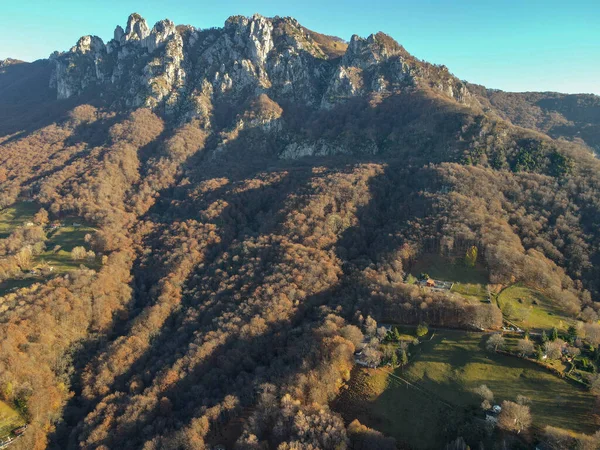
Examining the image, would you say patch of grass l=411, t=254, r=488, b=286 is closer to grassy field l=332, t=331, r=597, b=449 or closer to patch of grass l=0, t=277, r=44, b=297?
grassy field l=332, t=331, r=597, b=449

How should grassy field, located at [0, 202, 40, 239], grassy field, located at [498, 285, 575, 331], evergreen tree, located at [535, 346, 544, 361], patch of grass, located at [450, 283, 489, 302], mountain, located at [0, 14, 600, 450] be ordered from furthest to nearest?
1. grassy field, located at [0, 202, 40, 239]
2. patch of grass, located at [450, 283, 489, 302]
3. grassy field, located at [498, 285, 575, 331]
4. mountain, located at [0, 14, 600, 450]
5. evergreen tree, located at [535, 346, 544, 361]

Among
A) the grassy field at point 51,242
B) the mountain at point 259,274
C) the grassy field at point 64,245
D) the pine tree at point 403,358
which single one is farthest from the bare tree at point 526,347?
the grassy field at point 64,245

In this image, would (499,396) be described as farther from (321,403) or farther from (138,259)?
(138,259)

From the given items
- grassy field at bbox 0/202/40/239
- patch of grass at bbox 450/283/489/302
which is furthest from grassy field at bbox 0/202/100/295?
patch of grass at bbox 450/283/489/302

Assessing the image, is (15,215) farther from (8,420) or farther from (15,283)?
(8,420)

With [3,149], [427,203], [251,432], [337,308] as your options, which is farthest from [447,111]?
[3,149]

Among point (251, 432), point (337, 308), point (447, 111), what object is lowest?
point (251, 432)

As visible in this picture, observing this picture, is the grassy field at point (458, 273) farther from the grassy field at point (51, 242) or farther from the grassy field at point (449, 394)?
the grassy field at point (51, 242)
